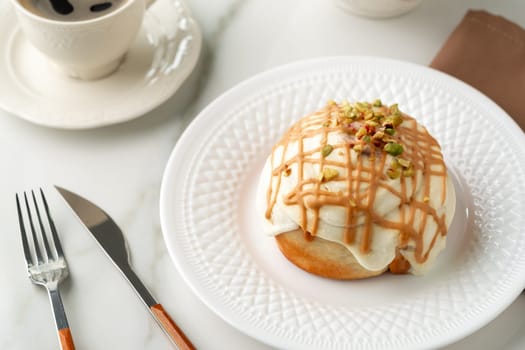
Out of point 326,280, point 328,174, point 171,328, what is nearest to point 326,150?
point 328,174

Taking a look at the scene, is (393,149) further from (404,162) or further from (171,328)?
(171,328)

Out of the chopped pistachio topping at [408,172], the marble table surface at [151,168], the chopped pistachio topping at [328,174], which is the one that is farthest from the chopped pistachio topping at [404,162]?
the marble table surface at [151,168]

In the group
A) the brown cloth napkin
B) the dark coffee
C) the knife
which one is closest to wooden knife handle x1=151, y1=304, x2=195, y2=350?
the knife

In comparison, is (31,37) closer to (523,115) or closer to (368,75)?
(368,75)

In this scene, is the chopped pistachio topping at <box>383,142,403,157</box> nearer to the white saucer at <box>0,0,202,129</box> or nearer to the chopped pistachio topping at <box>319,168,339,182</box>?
the chopped pistachio topping at <box>319,168,339,182</box>

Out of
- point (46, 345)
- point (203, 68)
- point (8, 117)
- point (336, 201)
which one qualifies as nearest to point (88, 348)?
point (46, 345)

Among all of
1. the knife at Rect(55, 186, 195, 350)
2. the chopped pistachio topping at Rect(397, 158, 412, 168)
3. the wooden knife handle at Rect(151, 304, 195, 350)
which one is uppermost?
the chopped pistachio topping at Rect(397, 158, 412, 168)
